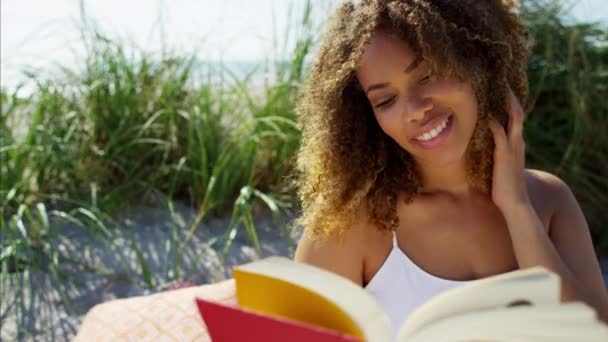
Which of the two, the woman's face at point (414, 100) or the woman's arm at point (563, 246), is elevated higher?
the woman's face at point (414, 100)

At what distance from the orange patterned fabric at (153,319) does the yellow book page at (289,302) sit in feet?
3.05

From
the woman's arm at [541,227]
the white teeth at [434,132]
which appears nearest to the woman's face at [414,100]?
the white teeth at [434,132]

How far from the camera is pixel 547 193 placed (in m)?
1.55

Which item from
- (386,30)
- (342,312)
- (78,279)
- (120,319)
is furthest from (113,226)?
(342,312)

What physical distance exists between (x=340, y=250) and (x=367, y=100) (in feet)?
0.91

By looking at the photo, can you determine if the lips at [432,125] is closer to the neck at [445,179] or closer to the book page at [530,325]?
the neck at [445,179]

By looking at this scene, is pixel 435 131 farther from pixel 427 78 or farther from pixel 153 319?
pixel 153 319

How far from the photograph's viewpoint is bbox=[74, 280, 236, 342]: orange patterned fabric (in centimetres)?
168

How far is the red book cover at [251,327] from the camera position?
65 cm

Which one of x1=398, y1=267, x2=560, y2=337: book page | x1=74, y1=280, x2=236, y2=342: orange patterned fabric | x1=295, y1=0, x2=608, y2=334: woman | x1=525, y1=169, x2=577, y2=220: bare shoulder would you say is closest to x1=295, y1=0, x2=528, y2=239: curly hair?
x1=295, y1=0, x2=608, y2=334: woman

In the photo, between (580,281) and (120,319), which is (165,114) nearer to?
(120,319)

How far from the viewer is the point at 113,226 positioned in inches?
125

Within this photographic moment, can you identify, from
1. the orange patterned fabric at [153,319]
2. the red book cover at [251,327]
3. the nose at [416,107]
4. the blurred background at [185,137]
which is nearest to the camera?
the red book cover at [251,327]

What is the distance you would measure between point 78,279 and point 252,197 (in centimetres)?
79
